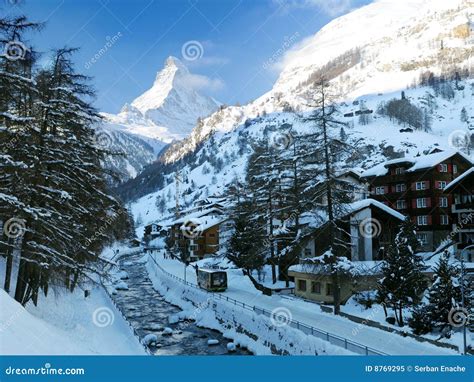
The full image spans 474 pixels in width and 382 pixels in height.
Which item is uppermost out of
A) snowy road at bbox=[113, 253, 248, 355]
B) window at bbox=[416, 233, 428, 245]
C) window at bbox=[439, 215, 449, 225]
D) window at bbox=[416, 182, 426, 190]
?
window at bbox=[416, 182, 426, 190]

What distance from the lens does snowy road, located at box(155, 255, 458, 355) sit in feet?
58.6

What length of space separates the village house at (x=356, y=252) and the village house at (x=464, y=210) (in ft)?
24.2

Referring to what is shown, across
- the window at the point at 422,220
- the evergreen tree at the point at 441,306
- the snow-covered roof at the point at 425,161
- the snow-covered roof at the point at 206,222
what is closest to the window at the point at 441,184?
the snow-covered roof at the point at 425,161

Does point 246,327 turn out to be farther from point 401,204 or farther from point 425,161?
point 425,161

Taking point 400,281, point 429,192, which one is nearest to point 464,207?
point 429,192

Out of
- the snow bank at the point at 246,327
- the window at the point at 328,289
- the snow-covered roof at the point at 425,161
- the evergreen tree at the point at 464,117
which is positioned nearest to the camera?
the snow bank at the point at 246,327

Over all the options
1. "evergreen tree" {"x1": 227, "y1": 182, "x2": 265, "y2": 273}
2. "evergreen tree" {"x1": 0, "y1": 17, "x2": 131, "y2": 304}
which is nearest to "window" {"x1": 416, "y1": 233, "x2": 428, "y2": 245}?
"evergreen tree" {"x1": 227, "y1": 182, "x2": 265, "y2": 273}

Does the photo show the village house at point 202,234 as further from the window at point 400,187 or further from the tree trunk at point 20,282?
the tree trunk at point 20,282

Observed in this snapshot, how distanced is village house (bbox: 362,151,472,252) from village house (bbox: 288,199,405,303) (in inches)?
497

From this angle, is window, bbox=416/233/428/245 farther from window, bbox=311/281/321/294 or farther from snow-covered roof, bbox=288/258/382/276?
window, bbox=311/281/321/294

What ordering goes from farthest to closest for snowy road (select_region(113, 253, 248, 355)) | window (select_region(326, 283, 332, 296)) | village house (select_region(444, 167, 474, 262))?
village house (select_region(444, 167, 474, 262)) → window (select_region(326, 283, 332, 296)) → snowy road (select_region(113, 253, 248, 355))

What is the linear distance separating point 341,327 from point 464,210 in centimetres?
2439

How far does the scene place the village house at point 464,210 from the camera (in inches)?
1515

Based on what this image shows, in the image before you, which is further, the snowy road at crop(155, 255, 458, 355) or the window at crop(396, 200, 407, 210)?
the window at crop(396, 200, 407, 210)
